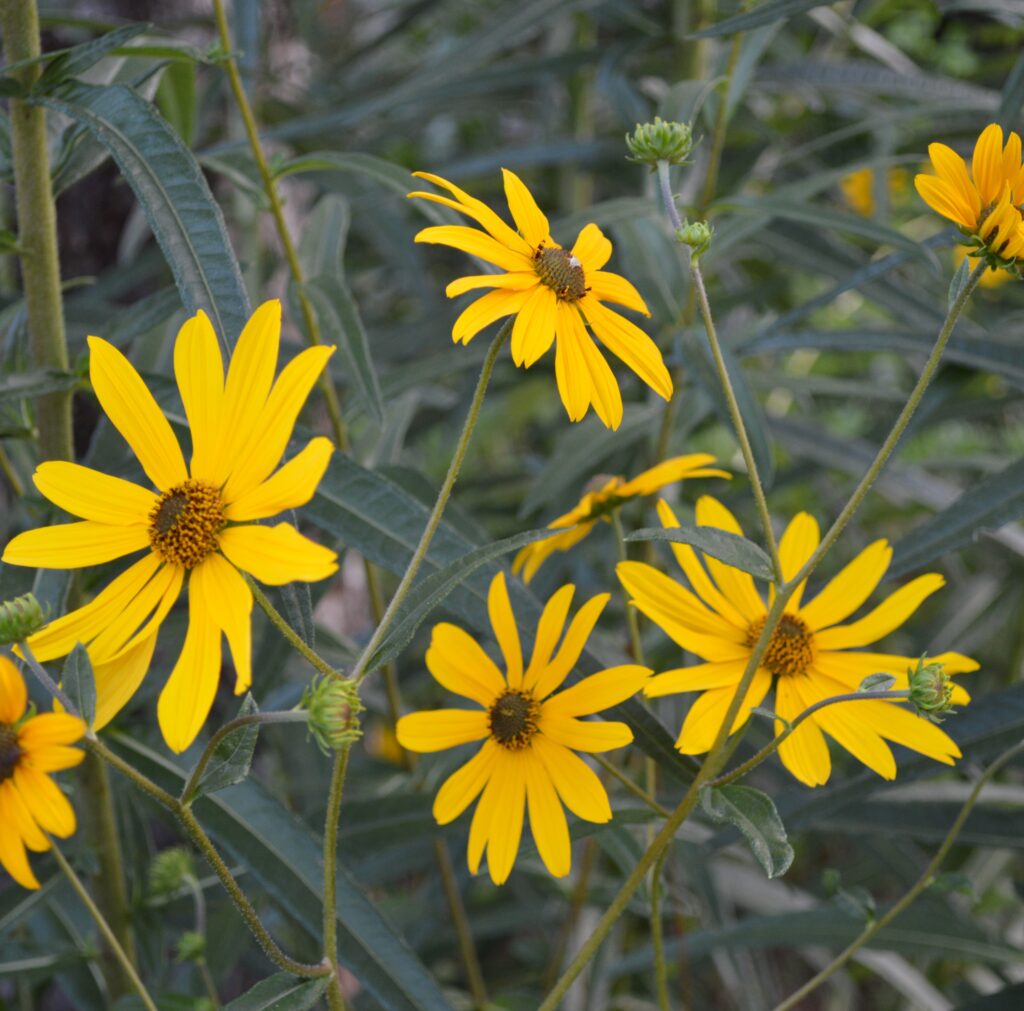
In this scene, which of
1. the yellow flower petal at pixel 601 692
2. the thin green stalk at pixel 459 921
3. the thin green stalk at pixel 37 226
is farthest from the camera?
the thin green stalk at pixel 459 921

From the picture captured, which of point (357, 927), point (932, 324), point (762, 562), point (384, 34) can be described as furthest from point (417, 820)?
point (384, 34)

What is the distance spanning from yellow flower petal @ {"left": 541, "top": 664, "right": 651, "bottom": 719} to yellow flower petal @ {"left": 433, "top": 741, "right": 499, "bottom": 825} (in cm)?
3

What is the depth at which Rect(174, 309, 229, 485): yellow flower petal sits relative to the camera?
41 cm

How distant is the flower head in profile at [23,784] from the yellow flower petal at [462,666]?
0.47ft

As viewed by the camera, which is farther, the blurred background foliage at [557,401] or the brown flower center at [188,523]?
the blurred background foliage at [557,401]

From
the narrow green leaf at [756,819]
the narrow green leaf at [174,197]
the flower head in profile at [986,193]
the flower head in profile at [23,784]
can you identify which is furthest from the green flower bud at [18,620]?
the flower head in profile at [986,193]

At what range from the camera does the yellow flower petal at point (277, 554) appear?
0.35 m

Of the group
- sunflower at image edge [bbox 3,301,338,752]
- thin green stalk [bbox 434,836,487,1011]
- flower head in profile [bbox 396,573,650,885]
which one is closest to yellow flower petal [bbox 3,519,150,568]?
sunflower at image edge [bbox 3,301,338,752]

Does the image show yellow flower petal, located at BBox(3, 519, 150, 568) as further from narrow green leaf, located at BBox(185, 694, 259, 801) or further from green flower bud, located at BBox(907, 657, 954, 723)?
green flower bud, located at BBox(907, 657, 954, 723)

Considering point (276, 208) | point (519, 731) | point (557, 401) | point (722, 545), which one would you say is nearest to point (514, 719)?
point (519, 731)

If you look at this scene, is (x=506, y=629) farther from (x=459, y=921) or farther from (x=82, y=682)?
(x=459, y=921)

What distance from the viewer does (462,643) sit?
1.59ft

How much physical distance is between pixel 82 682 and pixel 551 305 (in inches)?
8.2

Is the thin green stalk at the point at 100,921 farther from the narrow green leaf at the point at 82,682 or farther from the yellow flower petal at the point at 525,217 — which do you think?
the yellow flower petal at the point at 525,217
